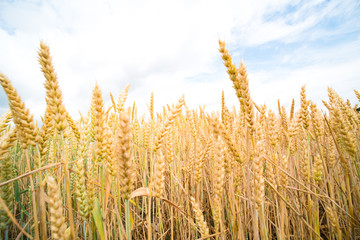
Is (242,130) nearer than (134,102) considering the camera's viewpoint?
Yes

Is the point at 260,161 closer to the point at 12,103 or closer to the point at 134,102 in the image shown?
the point at 12,103

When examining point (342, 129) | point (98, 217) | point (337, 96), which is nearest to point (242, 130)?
point (342, 129)

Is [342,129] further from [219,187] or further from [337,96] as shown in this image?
[219,187]

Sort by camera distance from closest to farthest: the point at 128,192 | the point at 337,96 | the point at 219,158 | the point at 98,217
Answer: the point at 128,192 → the point at 98,217 → the point at 219,158 → the point at 337,96

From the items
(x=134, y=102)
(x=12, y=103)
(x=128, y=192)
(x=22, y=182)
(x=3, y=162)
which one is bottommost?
(x=22, y=182)

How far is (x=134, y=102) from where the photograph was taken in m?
2.77

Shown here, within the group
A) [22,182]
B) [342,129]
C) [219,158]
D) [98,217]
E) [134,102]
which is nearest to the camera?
[98,217]

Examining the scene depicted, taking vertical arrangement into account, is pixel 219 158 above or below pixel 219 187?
above

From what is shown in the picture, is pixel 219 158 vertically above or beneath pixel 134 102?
beneath

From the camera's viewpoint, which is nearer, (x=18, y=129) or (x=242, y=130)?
(x=18, y=129)

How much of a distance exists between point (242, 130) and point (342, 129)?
929 mm

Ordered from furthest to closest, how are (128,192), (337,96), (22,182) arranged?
(22,182)
(337,96)
(128,192)

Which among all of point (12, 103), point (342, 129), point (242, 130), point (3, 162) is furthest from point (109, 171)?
point (342, 129)

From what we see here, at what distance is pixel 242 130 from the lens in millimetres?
2260
